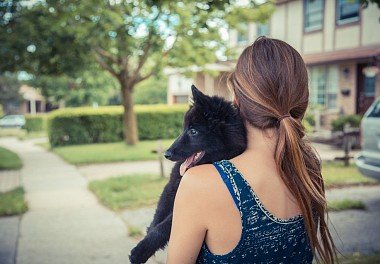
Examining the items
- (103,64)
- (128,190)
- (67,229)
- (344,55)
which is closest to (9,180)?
(128,190)

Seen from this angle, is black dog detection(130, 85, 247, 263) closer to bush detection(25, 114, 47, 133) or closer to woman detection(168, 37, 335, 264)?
woman detection(168, 37, 335, 264)

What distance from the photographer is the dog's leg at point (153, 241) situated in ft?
6.05

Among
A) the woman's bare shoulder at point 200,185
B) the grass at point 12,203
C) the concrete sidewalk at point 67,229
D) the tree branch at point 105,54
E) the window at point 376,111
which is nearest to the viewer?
the woman's bare shoulder at point 200,185

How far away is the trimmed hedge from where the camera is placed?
61.1 ft

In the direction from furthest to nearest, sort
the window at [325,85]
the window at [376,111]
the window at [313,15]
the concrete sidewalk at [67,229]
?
the window at [325,85], the window at [313,15], the window at [376,111], the concrete sidewalk at [67,229]

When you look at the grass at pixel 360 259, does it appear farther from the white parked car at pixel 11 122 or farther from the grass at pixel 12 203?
the white parked car at pixel 11 122

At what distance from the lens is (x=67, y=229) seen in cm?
591

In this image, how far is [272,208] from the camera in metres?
1.47

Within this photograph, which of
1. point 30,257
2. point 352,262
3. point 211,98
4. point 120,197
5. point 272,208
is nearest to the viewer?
point 272,208

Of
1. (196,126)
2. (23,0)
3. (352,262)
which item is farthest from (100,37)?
(196,126)

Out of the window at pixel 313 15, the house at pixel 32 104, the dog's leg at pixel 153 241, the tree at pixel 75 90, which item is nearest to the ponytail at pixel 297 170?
the dog's leg at pixel 153 241

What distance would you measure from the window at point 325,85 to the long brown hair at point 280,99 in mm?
18174

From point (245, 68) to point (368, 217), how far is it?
5.57 meters

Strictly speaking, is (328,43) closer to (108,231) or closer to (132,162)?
(132,162)
